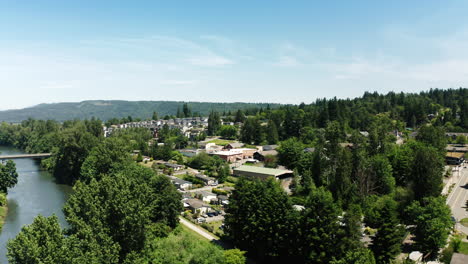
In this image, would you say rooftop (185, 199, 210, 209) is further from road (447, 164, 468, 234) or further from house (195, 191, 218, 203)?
road (447, 164, 468, 234)

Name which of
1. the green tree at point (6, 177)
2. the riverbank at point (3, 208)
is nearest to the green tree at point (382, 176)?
the riverbank at point (3, 208)

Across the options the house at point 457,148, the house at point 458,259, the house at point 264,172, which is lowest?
the house at point 264,172

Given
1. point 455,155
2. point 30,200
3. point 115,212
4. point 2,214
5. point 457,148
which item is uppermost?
point 115,212

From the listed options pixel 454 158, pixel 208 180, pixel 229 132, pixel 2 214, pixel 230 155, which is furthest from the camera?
pixel 229 132

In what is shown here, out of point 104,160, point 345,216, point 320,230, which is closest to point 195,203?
point 104,160

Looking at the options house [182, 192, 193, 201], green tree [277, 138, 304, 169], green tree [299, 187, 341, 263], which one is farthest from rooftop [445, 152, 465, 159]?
green tree [299, 187, 341, 263]

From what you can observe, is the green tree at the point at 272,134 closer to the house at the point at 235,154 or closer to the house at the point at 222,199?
the house at the point at 235,154

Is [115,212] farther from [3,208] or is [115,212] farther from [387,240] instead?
[3,208]
